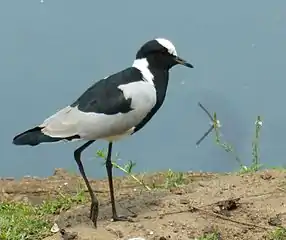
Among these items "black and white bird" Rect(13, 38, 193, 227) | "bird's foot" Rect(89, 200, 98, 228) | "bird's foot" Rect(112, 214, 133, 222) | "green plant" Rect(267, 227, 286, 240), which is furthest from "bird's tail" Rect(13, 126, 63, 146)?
"green plant" Rect(267, 227, 286, 240)

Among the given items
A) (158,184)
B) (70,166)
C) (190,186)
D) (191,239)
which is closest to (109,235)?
(191,239)

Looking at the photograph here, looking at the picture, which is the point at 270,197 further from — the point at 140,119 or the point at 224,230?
the point at 140,119

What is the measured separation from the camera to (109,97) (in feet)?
10.3

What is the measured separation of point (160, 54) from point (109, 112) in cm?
38

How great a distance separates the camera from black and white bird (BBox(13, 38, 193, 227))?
10.3 feet

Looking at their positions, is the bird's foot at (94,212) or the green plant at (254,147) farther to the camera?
the green plant at (254,147)

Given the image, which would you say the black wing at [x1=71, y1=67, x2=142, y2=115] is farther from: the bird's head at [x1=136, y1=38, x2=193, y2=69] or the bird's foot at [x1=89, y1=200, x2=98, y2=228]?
the bird's foot at [x1=89, y1=200, x2=98, y2=228]

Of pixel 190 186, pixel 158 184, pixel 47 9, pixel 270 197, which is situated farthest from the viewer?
pixel 47 9

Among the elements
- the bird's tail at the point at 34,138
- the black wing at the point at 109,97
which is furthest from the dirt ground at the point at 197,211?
the black wing at the point at 109,97

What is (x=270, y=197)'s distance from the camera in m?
3.46

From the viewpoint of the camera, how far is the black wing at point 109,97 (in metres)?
3.13

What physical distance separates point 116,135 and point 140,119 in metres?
0.12

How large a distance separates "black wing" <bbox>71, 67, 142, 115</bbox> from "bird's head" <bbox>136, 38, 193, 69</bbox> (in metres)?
0.09

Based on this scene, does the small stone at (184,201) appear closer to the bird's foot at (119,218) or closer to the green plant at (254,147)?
the bird's foot at (119,218)
